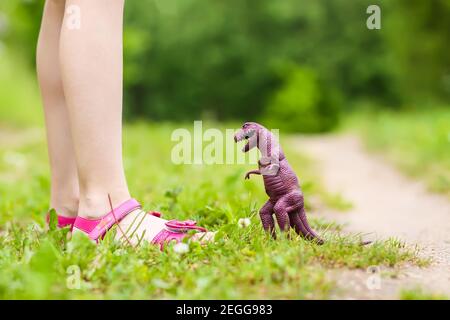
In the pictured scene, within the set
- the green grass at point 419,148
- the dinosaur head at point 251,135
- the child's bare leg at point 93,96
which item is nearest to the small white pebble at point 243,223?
the dinosaur head at point 251,135

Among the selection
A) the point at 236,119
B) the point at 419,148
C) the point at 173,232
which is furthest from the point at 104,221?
the point at 236,119

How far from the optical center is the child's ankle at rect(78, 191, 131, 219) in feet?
5.45

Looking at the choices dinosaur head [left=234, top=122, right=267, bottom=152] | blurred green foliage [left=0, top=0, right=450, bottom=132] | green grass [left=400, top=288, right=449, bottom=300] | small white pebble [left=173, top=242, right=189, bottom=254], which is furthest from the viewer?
blurred green foliage [left=0, top=0, right=450, bottom=132]

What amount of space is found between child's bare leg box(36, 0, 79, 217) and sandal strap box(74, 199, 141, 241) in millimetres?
305

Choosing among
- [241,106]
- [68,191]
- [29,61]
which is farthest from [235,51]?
[68,191]

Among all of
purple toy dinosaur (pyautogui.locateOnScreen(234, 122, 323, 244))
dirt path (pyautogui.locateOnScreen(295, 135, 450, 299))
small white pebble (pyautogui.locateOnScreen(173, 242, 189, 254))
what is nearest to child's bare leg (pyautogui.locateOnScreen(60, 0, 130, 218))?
small white pebble (pyautogui.locateOnScreen(173, 242, 189, 254))

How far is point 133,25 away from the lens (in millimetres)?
16891

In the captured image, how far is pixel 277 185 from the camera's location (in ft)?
5.17

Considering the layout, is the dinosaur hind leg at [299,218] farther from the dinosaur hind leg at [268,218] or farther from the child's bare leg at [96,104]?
the child's bare leg at [96,104]

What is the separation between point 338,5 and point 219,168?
1370 centimetres

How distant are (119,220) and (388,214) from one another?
180cm

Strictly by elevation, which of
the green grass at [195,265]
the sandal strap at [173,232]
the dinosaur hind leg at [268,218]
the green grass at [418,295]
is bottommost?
the green grass at [418,295]

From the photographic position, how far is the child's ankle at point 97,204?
166 cm

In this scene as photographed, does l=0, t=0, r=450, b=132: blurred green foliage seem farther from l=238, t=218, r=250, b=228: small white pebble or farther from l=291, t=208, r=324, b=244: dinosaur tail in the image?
l=291, t=208, r=324, b=244: dinosaur tail
